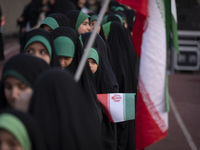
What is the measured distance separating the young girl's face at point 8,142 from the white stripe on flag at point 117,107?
2271mm

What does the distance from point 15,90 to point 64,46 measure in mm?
1401

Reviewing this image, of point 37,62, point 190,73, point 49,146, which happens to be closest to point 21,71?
point 37,62

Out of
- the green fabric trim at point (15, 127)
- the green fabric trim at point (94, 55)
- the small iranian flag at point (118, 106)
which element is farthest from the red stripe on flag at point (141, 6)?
the green fabric trim at point (15, 127)

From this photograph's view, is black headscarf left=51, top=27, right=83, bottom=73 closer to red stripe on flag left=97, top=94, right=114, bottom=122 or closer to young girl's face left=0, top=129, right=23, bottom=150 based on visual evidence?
red stripe on flag left=97, top=94, right=114, bottom=122

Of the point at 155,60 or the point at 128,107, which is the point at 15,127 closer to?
the point at 155,60

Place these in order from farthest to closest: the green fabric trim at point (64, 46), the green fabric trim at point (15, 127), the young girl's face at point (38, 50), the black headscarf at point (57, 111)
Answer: the green fabric trim at point (64, 46) < the young girl's face at point (38, 50) < the black headscarf at point (57, 111) < the green fabric trim at point (15, 127)

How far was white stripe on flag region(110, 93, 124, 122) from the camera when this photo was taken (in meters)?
4.77

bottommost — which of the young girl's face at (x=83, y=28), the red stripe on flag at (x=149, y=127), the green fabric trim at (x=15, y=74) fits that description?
the red stripe on flag at (x=149, y=127)

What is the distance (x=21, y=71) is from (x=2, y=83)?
194 mm

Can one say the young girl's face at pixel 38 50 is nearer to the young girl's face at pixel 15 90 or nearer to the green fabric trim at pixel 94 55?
the young girl's face at pixel 15 90

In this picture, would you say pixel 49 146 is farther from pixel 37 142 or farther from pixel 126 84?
pixel 126 84

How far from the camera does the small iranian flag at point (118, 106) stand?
4.77m

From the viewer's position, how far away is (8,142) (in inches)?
101

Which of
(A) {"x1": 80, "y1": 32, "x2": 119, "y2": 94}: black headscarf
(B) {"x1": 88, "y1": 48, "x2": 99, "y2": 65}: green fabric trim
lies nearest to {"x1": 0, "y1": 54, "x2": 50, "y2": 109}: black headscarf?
(B) {"x1": 88, "y1": 48, "x2": 99, "y2": 65}: green fabric trim
